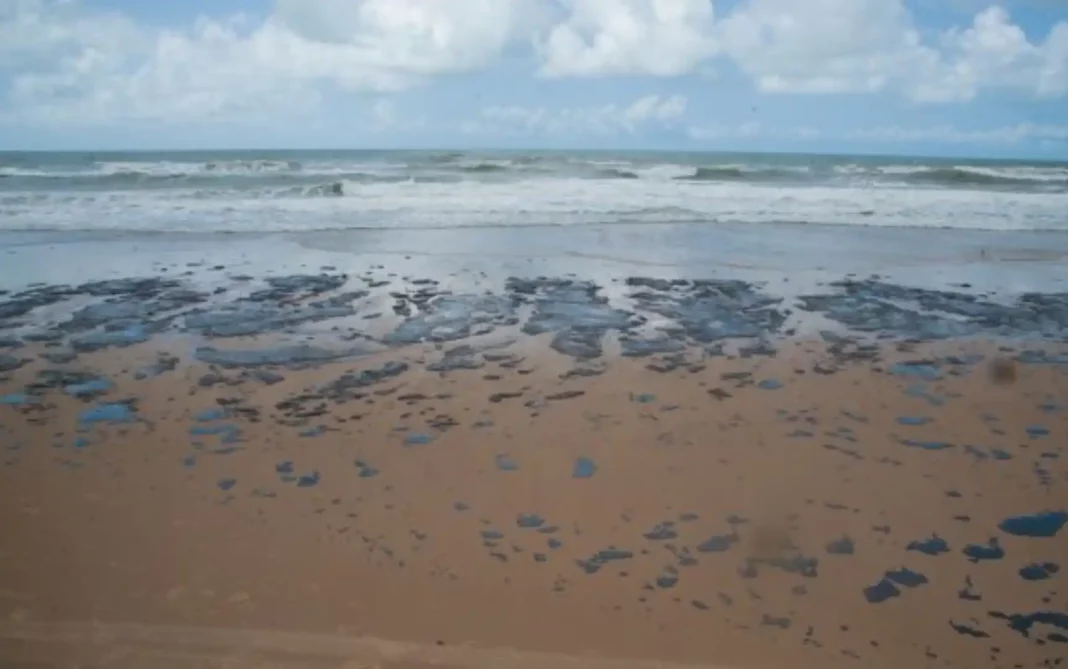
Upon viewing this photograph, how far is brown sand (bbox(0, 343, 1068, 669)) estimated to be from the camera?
3.26 m

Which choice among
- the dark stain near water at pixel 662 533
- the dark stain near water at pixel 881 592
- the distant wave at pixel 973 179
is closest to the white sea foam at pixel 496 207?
the distant wave at pixel 973 179

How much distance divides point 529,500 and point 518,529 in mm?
334

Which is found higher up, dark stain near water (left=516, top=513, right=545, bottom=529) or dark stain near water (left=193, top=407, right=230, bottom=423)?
dark stain near water (left=193, top=407, right=230, bottom=423)

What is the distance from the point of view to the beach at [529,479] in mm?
3322

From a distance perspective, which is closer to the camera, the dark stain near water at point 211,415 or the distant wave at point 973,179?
the dark stain near water at point 211,415

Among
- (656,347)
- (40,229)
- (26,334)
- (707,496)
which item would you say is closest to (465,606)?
(707,496)

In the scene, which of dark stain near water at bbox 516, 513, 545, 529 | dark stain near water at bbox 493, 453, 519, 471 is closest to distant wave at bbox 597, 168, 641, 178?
dark stain near water at bbox 493, 453, 519, 471

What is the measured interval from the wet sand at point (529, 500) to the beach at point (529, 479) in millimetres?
20

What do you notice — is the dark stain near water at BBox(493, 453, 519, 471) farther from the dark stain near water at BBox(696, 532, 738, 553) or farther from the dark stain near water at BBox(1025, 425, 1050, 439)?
the dark stain near water at BBox(1025, 425, 1050, 439)

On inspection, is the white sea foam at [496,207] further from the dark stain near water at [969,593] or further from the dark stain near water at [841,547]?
the dark stain near water at [969,593]

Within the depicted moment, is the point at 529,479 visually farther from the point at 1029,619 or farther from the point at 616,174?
the point at 616,174

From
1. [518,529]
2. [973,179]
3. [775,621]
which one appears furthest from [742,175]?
[775,621]

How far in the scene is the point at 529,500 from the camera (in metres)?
4.38

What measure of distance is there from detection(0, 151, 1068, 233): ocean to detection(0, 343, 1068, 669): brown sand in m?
11.4
